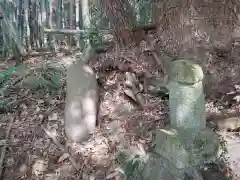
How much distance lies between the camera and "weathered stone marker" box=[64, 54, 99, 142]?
3182mm

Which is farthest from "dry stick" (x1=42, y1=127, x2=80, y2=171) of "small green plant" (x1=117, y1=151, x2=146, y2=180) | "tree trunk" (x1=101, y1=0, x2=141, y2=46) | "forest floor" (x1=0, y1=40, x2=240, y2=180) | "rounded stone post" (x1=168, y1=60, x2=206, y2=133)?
"tree trunk" (x1=101, y1=0, x2=141, y2=46)

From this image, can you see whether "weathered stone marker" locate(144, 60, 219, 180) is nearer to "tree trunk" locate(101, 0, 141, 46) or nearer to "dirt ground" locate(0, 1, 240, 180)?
"dirt ground" locate(0, 1, 240, 180)

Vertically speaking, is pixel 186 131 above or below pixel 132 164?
above

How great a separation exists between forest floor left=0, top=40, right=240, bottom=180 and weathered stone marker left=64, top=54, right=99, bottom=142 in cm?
12

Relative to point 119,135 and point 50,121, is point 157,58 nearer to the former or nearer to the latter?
point 119,135

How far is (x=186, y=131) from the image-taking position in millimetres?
2336

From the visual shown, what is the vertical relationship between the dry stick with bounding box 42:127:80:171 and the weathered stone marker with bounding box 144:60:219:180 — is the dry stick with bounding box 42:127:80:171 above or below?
below

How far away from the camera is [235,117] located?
2842 millimetres

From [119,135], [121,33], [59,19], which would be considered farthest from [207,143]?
[59,19]

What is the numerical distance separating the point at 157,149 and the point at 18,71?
319cm

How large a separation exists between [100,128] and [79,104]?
14.4 inches

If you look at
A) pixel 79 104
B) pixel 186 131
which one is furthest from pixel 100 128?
pixel 186 131

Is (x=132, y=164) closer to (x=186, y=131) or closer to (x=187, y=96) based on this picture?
(x=186, y=131)

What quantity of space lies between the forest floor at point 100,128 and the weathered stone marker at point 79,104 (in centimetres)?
12
